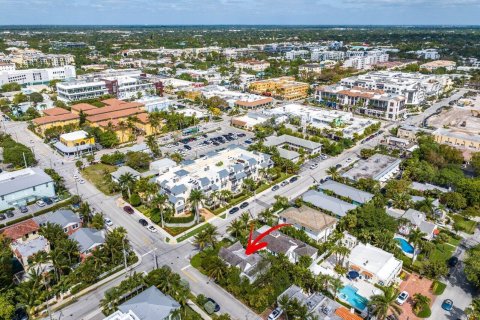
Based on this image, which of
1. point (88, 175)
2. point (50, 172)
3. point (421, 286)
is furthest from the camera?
point (88, 175)

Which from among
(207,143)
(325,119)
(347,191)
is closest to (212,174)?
(347,191)

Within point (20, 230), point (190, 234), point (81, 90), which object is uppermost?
point (81, 90)

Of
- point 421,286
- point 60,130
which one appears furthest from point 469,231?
point 60,130

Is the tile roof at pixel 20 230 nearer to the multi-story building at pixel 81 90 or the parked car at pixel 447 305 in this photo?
the parked car at pixel 447 305

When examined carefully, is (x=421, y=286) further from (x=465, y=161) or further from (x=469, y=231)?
(x=465, y=161)

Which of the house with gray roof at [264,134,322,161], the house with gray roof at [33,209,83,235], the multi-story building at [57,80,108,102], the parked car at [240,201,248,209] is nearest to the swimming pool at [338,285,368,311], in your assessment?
the parked car at [240,201,248,209]

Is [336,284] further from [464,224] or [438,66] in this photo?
[438,66]
